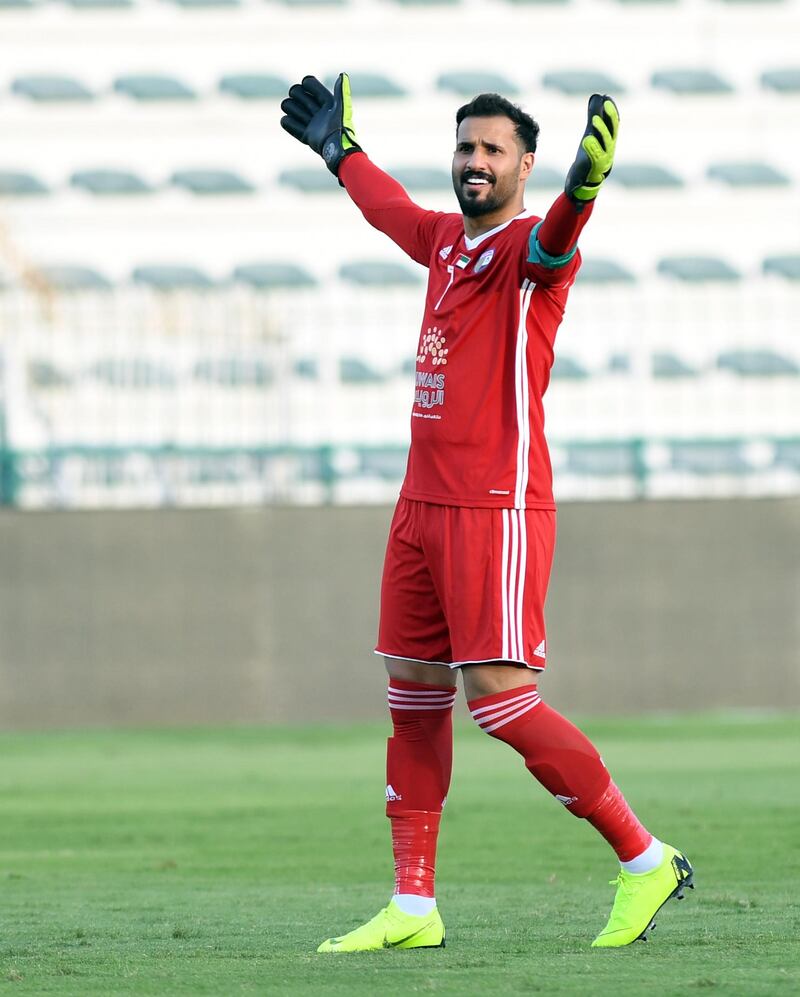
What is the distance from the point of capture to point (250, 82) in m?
16.1

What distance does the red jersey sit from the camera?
4676 millimetres

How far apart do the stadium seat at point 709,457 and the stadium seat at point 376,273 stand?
2788mm

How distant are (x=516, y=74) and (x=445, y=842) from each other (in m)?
10.1

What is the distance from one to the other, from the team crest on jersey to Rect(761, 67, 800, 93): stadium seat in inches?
451

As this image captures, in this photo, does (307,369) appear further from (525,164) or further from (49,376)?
(525,164)

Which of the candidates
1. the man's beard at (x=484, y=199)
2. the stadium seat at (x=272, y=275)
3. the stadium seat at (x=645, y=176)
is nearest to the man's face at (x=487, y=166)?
the man's beard at (x=484, y=199)

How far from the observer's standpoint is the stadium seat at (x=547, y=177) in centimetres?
1537

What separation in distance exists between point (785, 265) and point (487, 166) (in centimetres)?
1007

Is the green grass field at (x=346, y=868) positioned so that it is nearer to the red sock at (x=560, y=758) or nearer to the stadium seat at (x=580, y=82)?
the red sock at (x=560, y=758)

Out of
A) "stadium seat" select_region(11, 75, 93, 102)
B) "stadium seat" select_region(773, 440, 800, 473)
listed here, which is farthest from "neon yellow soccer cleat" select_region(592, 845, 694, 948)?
"stadium seat" select_region(11, 75, 93, 102)

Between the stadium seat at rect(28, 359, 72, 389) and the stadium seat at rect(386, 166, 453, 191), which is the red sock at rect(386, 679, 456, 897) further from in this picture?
the stadium seat at rect(386, 166, 453, 191)

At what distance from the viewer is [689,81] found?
15664 mm

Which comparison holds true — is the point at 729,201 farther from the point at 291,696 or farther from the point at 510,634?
the point at 510,634

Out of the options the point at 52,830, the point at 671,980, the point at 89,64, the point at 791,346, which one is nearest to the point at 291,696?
the point at 791,346
